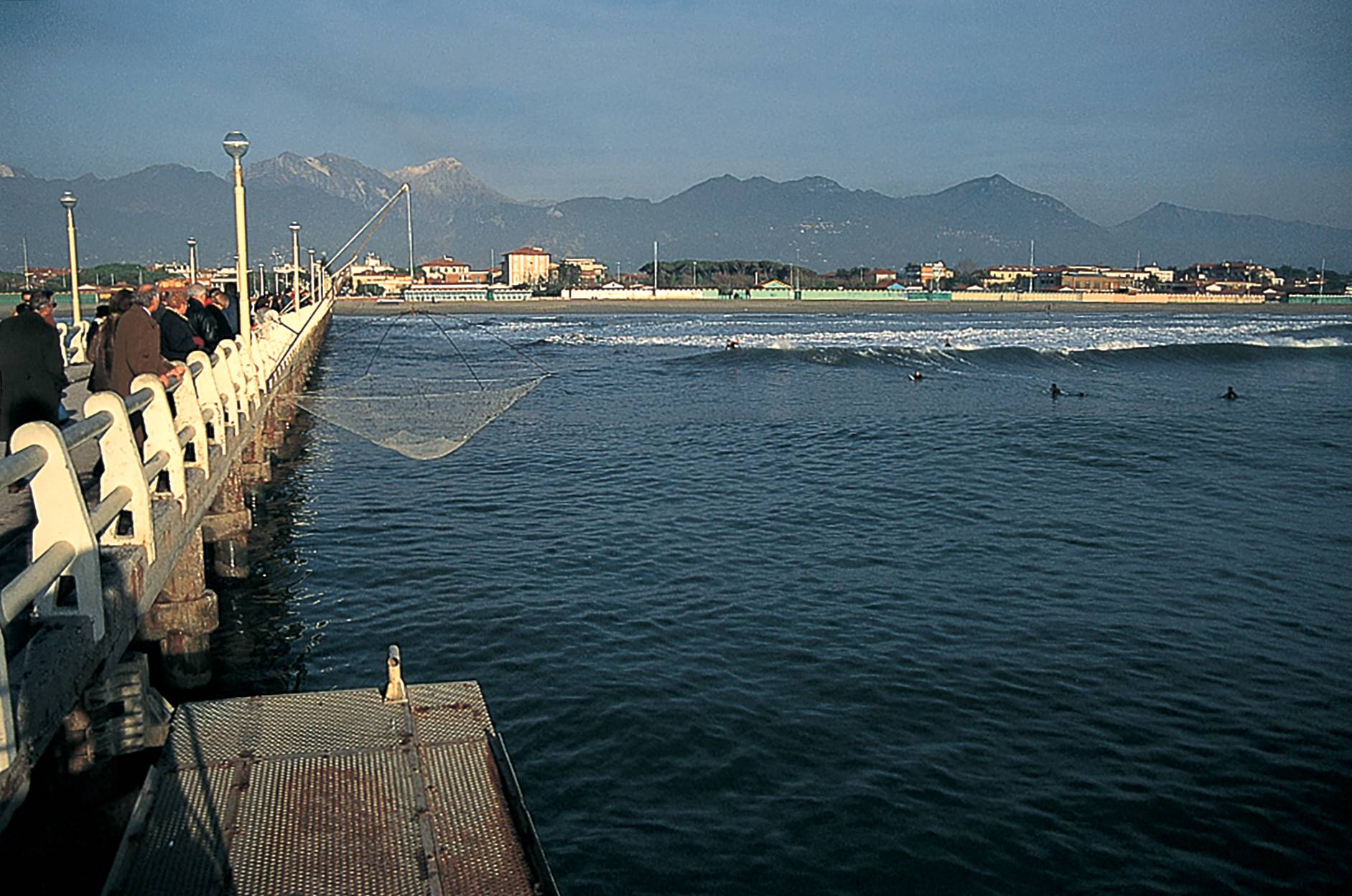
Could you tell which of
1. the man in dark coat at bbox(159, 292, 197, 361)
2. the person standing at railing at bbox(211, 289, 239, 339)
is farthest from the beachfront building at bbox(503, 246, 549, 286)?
the man in dark coat at bbox(159, 292, 197, 361)

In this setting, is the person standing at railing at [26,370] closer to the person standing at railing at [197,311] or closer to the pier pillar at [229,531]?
the pier pillar at [229,531]

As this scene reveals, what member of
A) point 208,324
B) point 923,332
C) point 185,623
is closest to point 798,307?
point 923,332

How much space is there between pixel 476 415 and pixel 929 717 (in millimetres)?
12678

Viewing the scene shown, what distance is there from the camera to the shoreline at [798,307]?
11606 cm

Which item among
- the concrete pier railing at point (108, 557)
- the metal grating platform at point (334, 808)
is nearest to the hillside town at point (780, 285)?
the concrete pier railing at point (108, 557)

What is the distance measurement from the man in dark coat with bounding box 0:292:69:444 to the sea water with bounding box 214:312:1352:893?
2.48m

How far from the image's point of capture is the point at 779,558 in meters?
12.7

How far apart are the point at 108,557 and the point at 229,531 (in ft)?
16.8

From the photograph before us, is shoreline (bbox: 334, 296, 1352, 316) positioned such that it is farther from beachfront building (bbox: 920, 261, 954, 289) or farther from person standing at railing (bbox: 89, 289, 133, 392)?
person standing at railing (bbox: 89, 289, 133, 392)

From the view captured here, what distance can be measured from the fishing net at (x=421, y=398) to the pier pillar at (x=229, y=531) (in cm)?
534

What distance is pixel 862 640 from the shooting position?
9836mm

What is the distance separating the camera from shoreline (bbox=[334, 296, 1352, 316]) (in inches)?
4569

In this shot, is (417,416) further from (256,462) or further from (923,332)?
(923,332)

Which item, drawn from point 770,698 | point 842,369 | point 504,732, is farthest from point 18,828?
point 842,369
